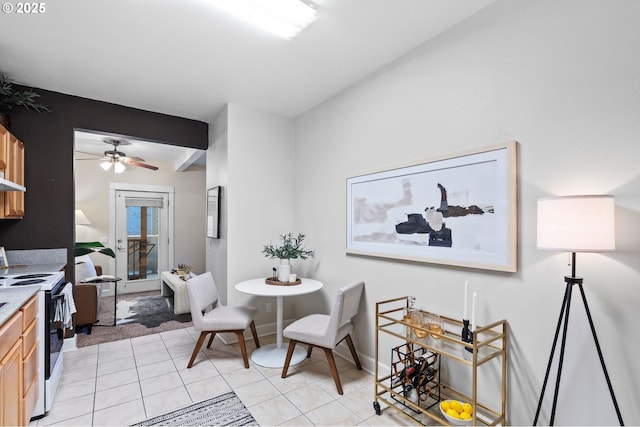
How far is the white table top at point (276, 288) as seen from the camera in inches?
109

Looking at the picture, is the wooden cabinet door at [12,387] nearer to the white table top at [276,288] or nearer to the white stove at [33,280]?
the white stove at [33,280]

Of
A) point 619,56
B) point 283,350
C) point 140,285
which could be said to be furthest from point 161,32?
point 140,285

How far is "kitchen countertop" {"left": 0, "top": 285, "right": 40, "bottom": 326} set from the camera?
4.98 feet

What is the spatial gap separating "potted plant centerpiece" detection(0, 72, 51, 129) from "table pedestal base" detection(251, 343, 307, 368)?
305 centimetres

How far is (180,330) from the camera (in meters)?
3.78

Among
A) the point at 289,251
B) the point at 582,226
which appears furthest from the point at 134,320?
the point at 582,226

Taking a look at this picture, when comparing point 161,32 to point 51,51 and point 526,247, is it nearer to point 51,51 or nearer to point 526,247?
point 51,51

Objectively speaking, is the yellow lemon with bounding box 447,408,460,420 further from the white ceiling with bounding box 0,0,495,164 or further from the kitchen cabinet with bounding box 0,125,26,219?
the kitchen cabinet with bounding box 0,125,26,219

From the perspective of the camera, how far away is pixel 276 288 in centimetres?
292

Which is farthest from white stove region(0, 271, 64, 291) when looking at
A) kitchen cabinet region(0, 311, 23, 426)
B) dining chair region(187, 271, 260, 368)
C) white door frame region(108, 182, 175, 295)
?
white door frame region(108, 182, 175, 295)

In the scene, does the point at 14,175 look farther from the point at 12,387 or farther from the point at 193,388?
the point at 193,388

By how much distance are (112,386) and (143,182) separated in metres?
4.44

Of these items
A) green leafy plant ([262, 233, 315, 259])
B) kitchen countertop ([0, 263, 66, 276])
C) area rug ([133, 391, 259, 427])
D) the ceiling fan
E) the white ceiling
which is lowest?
area rug ([133, 391, 259, 427])

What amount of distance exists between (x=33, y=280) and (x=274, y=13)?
2.53 m
